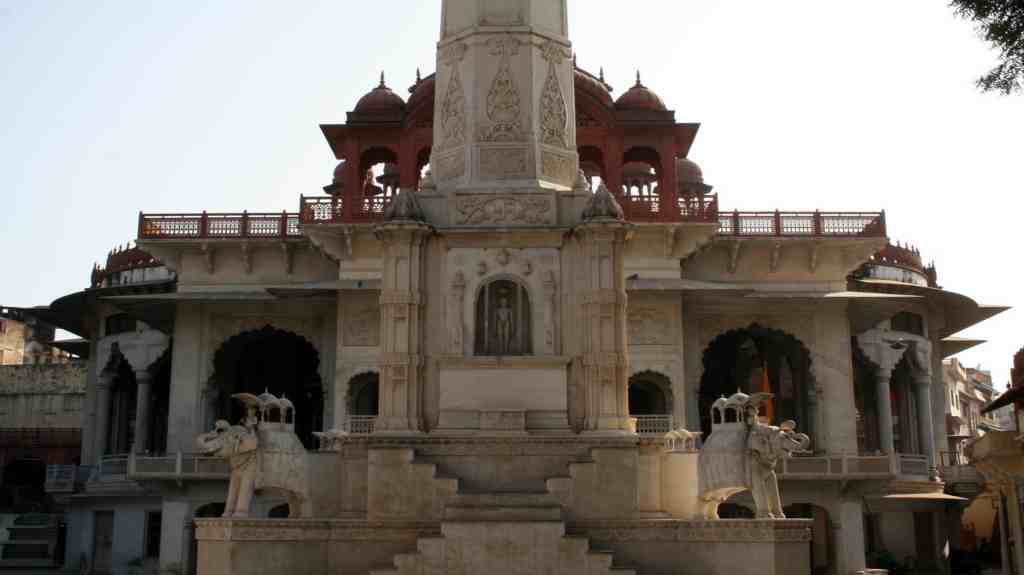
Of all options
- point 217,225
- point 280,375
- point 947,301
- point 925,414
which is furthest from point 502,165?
point 947,301

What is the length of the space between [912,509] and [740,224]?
10372 millimetres

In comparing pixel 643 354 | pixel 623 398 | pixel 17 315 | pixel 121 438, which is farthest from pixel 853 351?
pixel 17 315

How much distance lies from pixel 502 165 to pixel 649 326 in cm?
1296

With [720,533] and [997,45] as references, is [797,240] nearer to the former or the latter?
[720,533]

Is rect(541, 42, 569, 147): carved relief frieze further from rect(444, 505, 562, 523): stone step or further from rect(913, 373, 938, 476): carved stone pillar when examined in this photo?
rect(913, 373, 938, 476): carved stone pillar

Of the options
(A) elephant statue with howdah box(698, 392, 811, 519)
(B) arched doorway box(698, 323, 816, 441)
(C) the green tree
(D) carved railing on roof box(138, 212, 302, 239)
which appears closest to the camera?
(C) the green tree

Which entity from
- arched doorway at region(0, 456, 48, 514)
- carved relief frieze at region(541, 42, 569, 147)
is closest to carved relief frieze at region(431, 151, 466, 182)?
carved relief frieze at region(541, 42, 569, 147)

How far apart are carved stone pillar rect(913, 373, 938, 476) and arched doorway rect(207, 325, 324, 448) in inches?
751

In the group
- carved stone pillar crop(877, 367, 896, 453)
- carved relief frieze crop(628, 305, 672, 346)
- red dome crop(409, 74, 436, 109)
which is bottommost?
carved stone pillar crop(877, 367, 896, 453)

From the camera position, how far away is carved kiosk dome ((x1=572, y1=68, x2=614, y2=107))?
34.5 metres

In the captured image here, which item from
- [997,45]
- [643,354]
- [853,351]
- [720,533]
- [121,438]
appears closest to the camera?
[997,45]

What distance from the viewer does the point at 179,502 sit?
32.8 m

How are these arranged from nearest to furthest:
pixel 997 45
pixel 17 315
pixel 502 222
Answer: pixel 997 45 → pixel 502 222 → pixel 17 315

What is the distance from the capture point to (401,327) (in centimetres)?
1942
